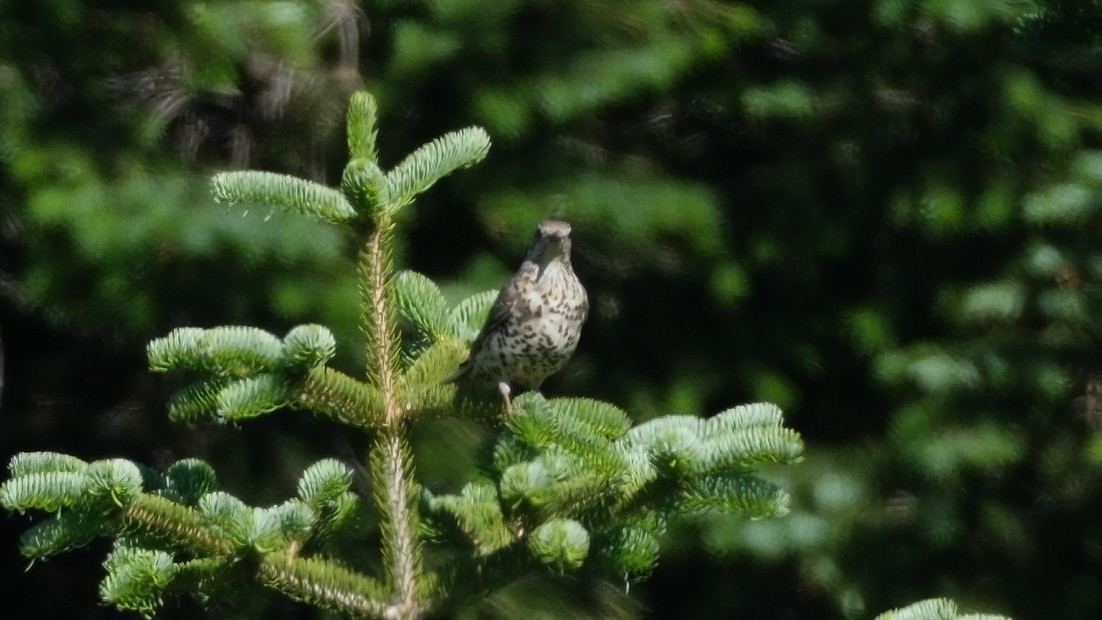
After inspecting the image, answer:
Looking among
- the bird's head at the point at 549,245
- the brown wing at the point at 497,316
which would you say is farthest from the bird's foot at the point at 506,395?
the bird's head at the point at 549,245

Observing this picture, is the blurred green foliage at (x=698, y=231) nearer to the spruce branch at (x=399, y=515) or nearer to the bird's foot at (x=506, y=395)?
the bird's foot at (x=506, y=395)

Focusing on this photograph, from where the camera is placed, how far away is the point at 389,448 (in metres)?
1.79

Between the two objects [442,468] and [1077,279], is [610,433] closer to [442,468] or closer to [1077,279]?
[442,468]

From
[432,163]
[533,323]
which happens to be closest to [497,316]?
[533,323]

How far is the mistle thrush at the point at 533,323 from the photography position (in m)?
2.29

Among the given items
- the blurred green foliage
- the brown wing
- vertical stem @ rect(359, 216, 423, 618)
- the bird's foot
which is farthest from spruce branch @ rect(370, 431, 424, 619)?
the blurred green foliage

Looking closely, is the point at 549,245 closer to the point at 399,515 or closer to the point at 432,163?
the point at 432,163

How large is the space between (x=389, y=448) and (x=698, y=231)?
6.93ft

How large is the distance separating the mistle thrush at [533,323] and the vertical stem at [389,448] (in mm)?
325

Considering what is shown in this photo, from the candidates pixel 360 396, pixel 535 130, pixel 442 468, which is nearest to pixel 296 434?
pixel 442 468

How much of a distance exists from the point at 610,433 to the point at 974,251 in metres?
2.46

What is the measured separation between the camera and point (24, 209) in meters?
3.29

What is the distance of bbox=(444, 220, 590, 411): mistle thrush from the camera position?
2289 mm

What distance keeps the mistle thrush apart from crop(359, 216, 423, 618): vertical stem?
1.07ft
